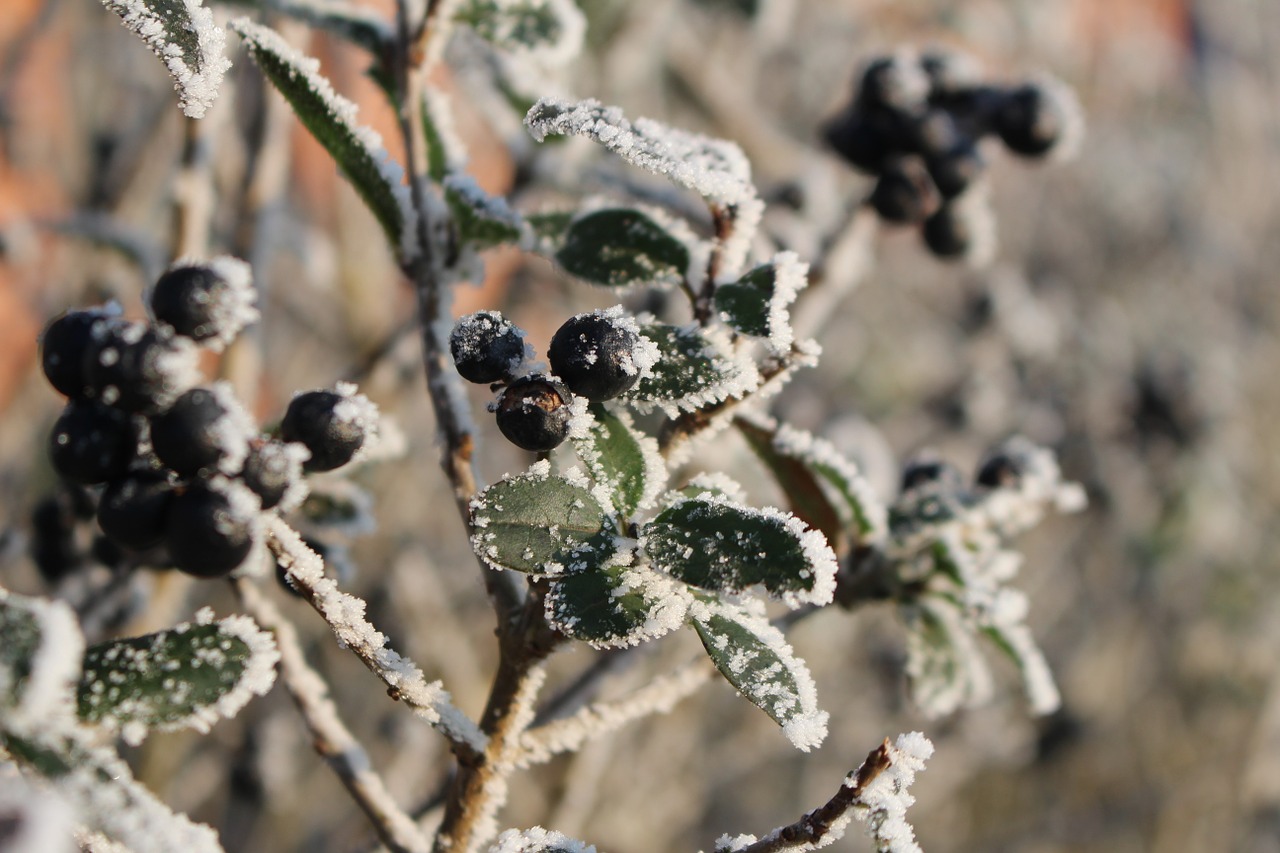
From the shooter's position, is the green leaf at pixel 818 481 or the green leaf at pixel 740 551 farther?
the green leaf at pixel 818 481

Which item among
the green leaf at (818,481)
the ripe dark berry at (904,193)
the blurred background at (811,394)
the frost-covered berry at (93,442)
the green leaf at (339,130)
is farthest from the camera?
the blurred background at (811,394)

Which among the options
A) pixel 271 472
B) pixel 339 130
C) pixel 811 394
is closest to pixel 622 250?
→ pixel 339 130

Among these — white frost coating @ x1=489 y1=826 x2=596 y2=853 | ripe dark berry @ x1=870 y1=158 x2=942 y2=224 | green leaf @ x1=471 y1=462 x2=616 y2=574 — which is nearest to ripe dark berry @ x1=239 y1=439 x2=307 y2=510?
green leaf @ x1=471 y1=462 x2=616 y2=574

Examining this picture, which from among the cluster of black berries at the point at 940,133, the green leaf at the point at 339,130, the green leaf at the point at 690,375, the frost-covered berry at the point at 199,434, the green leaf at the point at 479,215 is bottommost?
the frost-covered berry at the point at 199,434

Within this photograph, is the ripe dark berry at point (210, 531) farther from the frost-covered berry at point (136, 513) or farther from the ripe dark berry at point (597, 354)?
the ripe dark berry at point (597, 354)

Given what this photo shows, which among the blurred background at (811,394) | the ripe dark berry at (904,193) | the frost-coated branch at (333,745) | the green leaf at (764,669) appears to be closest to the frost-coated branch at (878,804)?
the green leaf at (764,669)

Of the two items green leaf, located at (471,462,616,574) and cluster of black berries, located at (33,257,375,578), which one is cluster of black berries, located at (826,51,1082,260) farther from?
cluster of black berries, located at (33,257,375,578)
